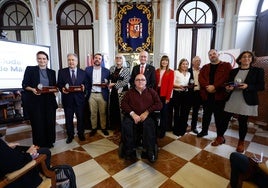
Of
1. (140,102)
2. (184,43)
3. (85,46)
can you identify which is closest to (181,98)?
(140,102)

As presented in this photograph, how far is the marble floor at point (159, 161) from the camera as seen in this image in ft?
5.48

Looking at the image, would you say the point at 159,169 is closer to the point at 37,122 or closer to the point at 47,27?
the point at 37,122

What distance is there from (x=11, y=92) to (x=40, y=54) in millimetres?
2167

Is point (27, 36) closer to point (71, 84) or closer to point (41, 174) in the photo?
point (71, 84)

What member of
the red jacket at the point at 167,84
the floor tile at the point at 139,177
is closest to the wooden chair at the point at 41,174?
the floor tile at the point at 139,177

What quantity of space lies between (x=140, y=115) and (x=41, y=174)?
1214 millimetres

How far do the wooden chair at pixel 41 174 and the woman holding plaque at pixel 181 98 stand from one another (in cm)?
218

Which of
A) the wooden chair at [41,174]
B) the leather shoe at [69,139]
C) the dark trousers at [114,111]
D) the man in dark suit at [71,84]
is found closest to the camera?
the wooden chair at [41,174]

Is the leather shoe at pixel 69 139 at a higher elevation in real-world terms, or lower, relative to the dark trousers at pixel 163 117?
lower

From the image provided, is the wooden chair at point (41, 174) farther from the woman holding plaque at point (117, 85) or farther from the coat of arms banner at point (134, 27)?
the coat of arms banner at point (134, 27)

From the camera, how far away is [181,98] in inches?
111

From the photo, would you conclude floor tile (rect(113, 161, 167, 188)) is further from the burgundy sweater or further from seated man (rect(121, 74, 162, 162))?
the burgundy sweater

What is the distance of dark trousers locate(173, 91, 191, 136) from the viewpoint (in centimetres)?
280

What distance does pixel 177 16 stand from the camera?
5430mm
